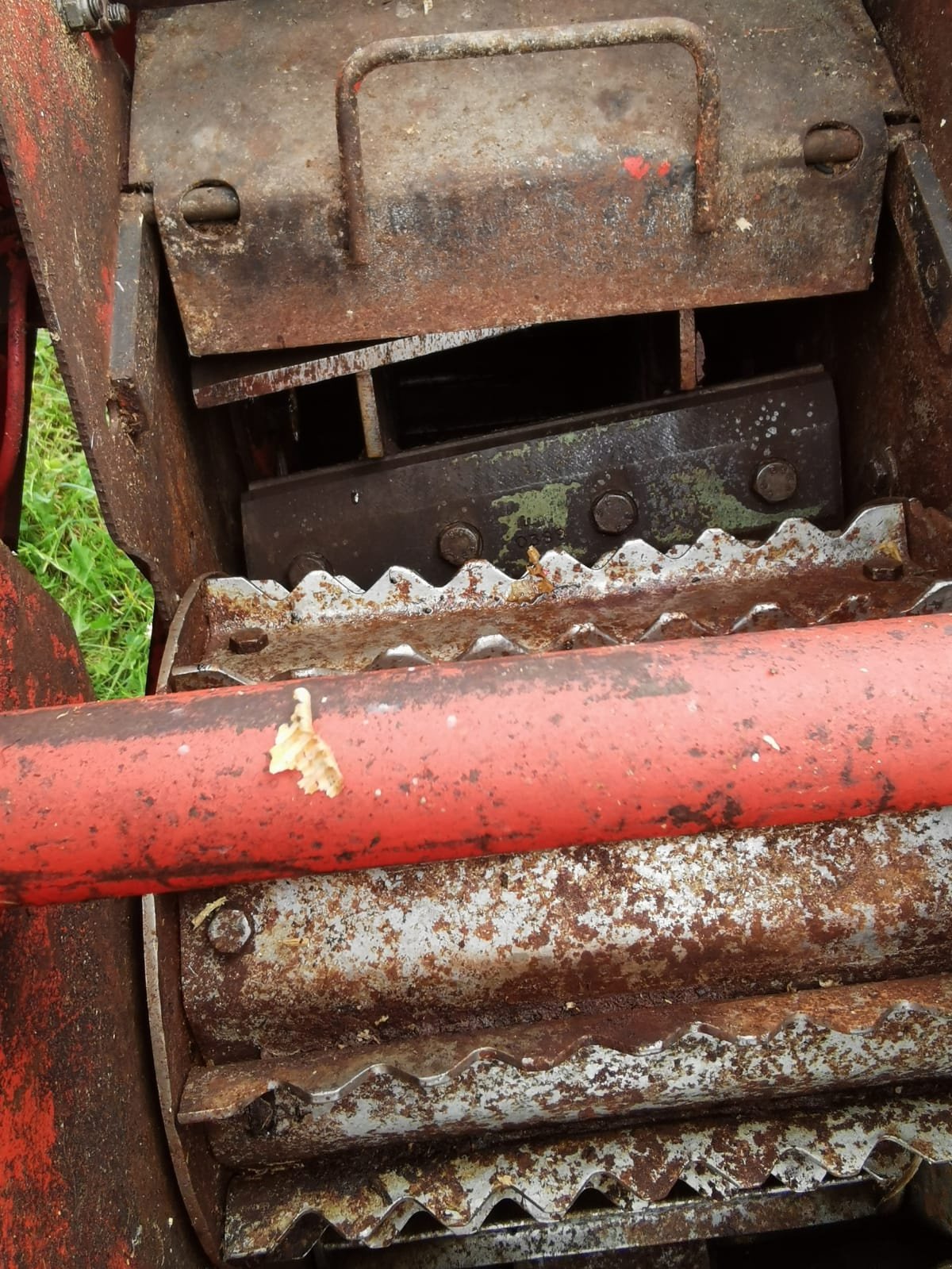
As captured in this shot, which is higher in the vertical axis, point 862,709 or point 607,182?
point 607,182

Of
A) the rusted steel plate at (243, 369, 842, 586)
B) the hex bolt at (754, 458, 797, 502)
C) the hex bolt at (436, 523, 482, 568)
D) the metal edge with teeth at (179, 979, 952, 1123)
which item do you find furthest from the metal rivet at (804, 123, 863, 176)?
the metal edge with teeth at (179, 979, 952, 1123)

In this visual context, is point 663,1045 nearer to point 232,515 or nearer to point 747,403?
point 747,403

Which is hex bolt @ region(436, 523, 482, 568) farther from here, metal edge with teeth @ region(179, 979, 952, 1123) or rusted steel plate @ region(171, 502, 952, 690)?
metal edge with teeth @ region(179, 979, 952, 1123)

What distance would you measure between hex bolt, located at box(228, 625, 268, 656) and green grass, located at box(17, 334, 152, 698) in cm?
162

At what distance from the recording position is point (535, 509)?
1.88 m

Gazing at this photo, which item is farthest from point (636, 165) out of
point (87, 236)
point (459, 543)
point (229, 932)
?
point (229, 932)

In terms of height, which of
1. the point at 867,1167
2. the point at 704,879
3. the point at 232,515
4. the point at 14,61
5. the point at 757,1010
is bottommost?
the point at 867,1167

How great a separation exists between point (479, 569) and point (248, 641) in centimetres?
38

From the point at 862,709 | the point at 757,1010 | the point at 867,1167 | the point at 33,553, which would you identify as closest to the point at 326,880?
the point at 757,1010

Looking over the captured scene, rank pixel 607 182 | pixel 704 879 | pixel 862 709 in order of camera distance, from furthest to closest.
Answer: pixel 607 182 < pixel 704 879 < pixel 862 709

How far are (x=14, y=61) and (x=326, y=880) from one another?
1148 mm

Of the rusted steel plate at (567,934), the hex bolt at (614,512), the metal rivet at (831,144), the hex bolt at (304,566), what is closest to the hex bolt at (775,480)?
the hex bolt at (614,512)

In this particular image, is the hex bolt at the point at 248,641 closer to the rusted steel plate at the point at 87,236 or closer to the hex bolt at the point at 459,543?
the rusted steel plate at the point at 87,236

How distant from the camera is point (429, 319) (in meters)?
1.62
